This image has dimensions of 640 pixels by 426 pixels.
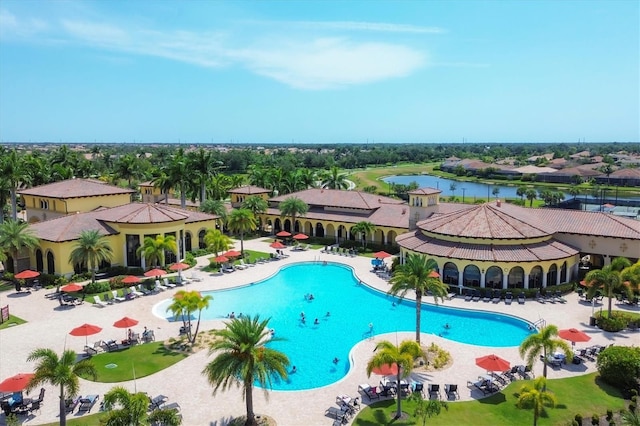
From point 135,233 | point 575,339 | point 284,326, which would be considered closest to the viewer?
point 575,339

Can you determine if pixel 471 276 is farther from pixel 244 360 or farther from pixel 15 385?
pixel 15 385

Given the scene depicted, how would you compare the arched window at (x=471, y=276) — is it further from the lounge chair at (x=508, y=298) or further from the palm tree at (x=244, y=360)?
the palm tree at (x=244, y=360)

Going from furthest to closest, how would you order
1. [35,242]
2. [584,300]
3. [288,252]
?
[288,252], [35,242], [584,300]

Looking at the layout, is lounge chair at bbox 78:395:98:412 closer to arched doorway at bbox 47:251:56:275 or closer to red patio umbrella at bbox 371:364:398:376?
red patio umbrella at bbox 371:364:398:376

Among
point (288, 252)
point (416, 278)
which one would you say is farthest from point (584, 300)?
point (288, 252)

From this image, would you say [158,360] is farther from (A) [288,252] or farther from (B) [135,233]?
(A) [288,252]

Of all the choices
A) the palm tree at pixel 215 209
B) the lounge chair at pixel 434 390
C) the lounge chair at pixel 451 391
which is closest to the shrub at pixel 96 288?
the palm tree at pixel 215 209

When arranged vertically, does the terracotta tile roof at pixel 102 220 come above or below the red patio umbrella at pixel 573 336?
above
